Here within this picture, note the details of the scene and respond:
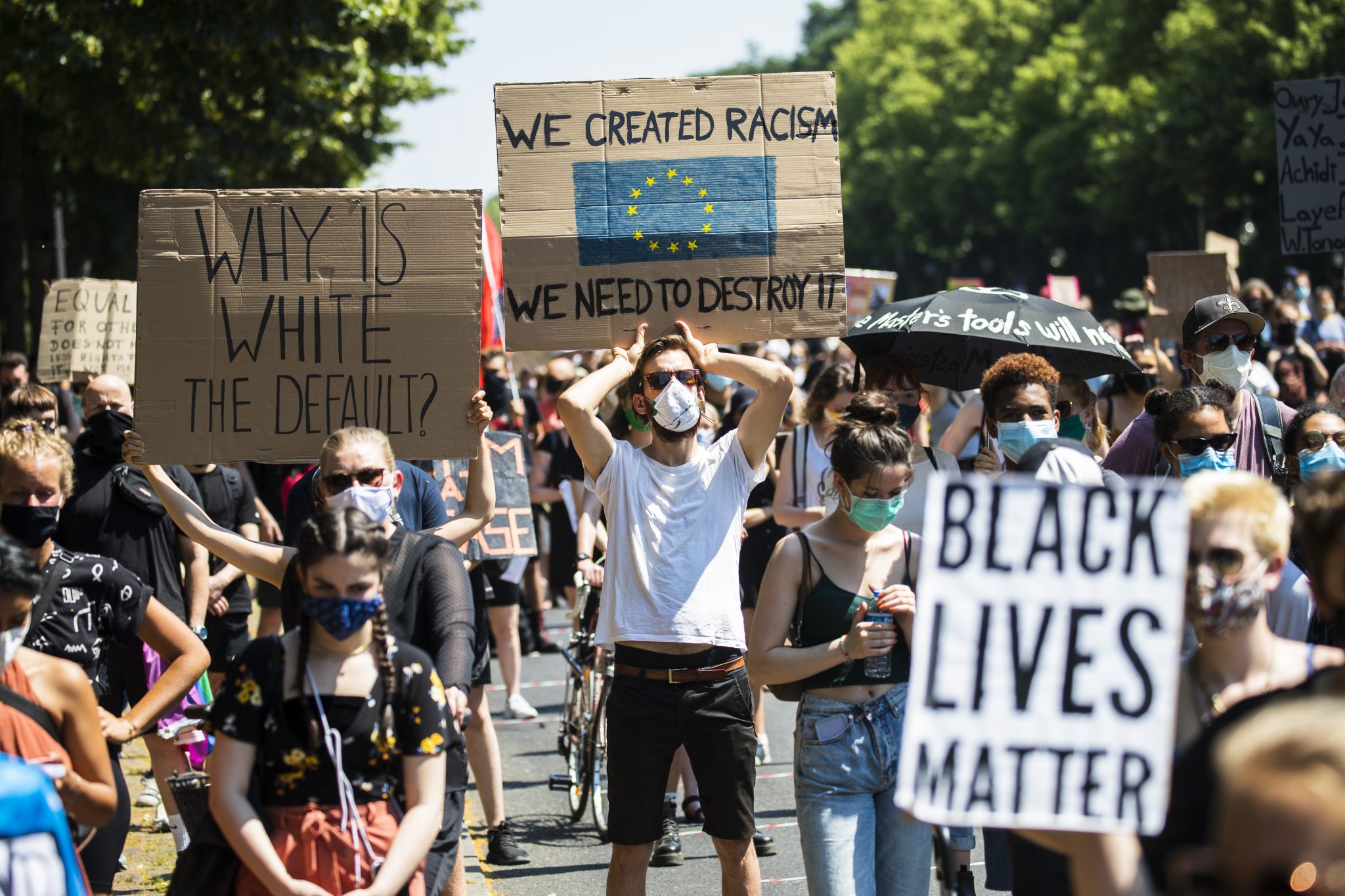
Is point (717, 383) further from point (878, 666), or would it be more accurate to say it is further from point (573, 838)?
point (878, 666)

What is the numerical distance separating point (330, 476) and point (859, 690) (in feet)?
5.25

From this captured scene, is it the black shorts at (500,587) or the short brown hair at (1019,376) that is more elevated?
the short brown hair at (1019,376)

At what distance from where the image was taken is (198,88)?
1883 cm

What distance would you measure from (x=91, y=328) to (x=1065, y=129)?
146ft

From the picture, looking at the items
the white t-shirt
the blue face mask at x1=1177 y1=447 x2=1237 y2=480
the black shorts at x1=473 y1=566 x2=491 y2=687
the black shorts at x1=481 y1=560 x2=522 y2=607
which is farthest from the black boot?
the blue face mask at x1=1177 y1=447 x2=1237 y2=480

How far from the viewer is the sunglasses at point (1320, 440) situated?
5.14 m

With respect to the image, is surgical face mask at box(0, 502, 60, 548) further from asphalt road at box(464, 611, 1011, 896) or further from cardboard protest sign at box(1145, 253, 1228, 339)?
cardboard protest sign at box(1145, 253, 1228, 339)

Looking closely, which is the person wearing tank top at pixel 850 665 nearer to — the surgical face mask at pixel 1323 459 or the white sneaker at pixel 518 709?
the surgical face mask at pixel 1323 459

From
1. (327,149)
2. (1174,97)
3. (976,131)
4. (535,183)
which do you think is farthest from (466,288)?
(976,131)

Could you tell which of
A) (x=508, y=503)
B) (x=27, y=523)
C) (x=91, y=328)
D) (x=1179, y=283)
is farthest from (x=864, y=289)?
(x=27, y=523)

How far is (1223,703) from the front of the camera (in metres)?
3.20

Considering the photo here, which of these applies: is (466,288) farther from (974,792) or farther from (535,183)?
(974,792)

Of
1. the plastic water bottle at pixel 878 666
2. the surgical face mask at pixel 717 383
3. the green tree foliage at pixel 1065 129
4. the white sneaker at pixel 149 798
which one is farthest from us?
the green tree foliage at pixel 1065 129

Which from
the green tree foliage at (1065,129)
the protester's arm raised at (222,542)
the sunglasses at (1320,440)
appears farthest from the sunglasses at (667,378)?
the green tree foliage at (1065,129)
